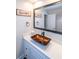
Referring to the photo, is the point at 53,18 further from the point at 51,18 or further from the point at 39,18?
the point at 39,18

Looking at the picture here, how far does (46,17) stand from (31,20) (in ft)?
3.22

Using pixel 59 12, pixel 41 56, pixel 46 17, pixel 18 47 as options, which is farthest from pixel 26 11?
pixel 41 56

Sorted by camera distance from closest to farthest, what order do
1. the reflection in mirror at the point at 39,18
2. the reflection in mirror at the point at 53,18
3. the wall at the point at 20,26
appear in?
the reflection in mirror at the point at 53,18, the reflection in mirror at the point at 39,18, the wall at the point at 20,26

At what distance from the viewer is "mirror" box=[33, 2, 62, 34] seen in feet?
6.74

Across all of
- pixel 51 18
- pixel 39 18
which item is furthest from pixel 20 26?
pixel 51 18

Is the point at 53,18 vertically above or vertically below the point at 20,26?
above

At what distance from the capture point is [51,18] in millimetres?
2334

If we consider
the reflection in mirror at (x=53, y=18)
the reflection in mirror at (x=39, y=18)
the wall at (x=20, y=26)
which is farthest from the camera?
the wall at (x=20, y=26)

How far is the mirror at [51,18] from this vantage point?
80.9 inches

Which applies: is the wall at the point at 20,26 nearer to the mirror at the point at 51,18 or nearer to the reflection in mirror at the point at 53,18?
the mirror at the point at 51,18

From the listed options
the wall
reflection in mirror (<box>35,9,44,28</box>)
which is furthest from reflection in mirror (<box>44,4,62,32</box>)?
the wall

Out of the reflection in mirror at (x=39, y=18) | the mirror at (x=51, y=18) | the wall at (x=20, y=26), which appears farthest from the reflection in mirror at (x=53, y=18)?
the wall at (x=20, y=26)

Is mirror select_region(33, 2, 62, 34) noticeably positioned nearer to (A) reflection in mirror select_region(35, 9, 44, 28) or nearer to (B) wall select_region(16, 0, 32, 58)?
(A) reflection in mirror select_region(35, 9, 44, 28)
